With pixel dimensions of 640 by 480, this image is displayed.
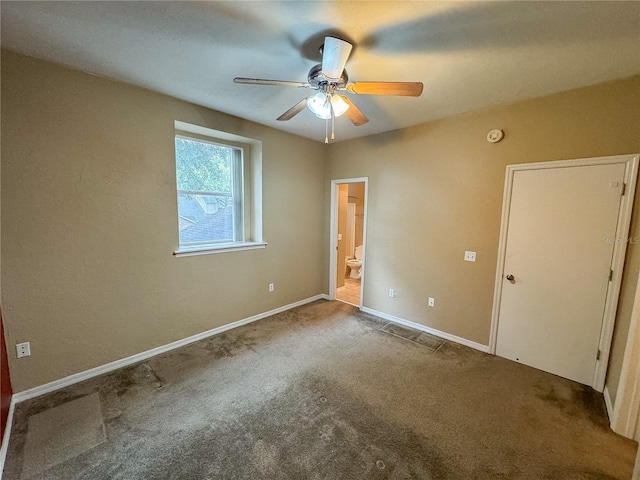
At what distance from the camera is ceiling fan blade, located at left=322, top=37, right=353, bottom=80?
4.62 ft

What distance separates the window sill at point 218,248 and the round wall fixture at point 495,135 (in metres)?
2.92

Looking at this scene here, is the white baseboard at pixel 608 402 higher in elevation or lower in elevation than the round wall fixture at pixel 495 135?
lower

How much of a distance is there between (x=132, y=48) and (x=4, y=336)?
2.28 metres

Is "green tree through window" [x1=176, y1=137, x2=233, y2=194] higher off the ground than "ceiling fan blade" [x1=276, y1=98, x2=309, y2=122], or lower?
lower

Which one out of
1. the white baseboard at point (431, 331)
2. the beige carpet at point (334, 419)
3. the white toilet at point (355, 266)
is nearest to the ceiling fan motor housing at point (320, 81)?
the beige carpet at point (334, 419)

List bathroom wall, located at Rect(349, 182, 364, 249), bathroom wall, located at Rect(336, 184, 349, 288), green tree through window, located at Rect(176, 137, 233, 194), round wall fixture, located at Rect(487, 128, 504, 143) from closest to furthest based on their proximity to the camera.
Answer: round wall fixture, located at Rect(487, 128, 504, 143), green tree through window, located at Rect(176, 137, 233, 194), bathroom wall, located at Rect(336, 184, 349, 288), bathroom wall, located at Rect(349, 182, 364, 249)

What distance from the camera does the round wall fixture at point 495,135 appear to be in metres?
2.59

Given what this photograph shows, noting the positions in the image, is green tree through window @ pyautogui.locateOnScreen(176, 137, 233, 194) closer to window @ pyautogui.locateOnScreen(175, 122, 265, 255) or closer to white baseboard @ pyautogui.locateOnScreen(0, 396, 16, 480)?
window @ pyautogui.locateOnScreen(175, 122, 265, 255)

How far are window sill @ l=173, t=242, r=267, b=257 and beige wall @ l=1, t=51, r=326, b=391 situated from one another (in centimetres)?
7

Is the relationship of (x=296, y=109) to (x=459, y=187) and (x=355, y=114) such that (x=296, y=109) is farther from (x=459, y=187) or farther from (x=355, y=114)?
(x=459, y=187)

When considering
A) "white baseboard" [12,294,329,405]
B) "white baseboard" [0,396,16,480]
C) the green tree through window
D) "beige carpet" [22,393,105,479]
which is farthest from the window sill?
"white baseboard" [0,396,16,480]

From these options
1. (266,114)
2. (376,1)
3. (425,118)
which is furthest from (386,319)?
(376,1)

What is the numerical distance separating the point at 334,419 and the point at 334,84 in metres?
2.40

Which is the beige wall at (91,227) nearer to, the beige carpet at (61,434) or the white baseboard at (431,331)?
the beige carpet at (61,434)
